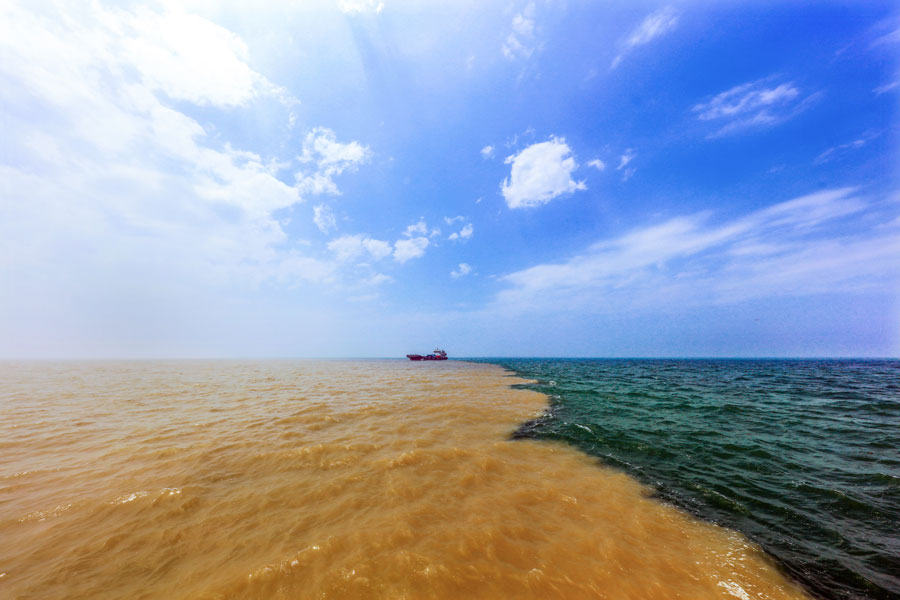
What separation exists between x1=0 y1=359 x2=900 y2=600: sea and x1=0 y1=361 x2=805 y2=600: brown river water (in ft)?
0.12

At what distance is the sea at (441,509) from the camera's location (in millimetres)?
4086

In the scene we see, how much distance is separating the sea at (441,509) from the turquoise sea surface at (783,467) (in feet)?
0.17

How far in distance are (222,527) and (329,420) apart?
7002mm

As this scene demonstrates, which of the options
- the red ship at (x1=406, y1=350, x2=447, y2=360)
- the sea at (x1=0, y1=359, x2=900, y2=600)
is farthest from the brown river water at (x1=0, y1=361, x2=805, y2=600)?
the red ship at (x1=406, y1=350, x2=447, y2=360)

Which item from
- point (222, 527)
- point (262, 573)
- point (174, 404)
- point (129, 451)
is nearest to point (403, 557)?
point (262, 573)

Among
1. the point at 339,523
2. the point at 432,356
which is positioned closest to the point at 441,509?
the point at 339,523

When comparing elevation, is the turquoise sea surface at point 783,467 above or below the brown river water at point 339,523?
below

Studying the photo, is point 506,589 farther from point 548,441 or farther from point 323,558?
point 548,441

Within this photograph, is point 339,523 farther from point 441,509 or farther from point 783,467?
point 783,467

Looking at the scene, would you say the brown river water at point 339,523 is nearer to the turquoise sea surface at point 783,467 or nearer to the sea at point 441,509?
the sea at point 441,509

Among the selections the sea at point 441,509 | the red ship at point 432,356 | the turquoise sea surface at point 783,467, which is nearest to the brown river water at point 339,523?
the sea at point 441,509

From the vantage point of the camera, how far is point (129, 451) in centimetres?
855

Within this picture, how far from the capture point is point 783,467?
8258 mm

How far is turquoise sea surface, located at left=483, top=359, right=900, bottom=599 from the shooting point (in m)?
4.98
